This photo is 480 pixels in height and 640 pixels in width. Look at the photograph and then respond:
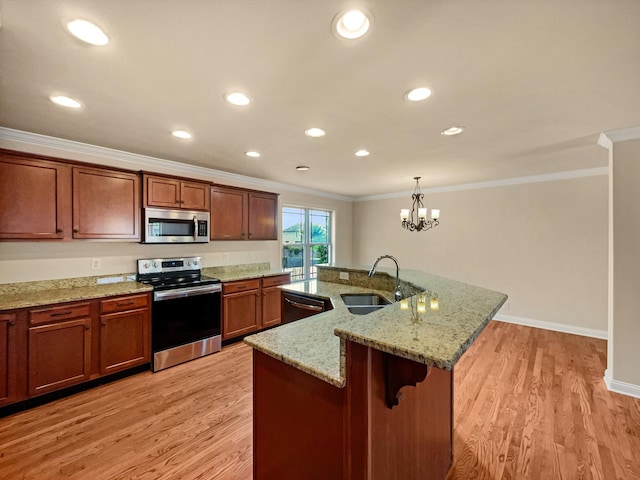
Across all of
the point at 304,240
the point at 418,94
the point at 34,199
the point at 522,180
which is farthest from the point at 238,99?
the point at 522,180

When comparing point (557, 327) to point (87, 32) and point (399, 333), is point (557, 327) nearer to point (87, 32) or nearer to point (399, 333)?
point (399, 333)

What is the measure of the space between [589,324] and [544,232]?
142 centimetres

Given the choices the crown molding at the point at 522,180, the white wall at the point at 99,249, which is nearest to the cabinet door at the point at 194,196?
the white wall at the point at 99,249

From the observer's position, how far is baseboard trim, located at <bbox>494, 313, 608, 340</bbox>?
384cm

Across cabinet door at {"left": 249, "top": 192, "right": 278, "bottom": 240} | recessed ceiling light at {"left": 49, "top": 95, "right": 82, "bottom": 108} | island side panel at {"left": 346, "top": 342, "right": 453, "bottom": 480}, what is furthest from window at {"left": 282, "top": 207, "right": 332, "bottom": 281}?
island side panel at {"left": 346, "top": 342, "right": 453, "bottom": 480}

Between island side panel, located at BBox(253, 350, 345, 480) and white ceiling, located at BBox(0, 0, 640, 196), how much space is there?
1.54 m

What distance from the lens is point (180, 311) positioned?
3064mm

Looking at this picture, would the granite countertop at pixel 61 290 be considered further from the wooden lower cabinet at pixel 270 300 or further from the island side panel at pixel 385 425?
the island side panel at pixel 385 425

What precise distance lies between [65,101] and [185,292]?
1.98 metres

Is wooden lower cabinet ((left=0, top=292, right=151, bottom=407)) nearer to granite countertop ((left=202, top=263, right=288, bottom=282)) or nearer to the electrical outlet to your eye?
the electrical outlet

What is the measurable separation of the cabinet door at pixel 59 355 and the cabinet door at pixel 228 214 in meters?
1.70

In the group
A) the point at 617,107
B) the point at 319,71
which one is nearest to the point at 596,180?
the point at 617,107

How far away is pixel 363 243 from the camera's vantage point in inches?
254

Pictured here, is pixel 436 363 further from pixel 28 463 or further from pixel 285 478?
pixel 28 463
